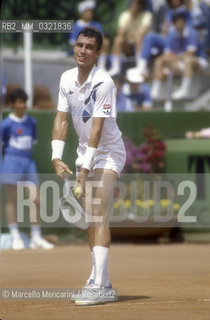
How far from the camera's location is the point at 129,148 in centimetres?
1234

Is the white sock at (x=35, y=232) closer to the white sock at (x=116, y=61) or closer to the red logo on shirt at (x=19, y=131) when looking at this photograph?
the red logo on shirt at (x=19, y=131)

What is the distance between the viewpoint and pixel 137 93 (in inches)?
549

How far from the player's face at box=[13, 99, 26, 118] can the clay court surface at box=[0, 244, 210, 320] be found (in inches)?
75.4

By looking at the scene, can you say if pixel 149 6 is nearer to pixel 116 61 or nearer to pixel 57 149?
pixel 116 61

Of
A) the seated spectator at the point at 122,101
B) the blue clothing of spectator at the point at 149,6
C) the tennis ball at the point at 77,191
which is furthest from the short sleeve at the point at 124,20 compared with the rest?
the tennis ball at the point at 77,191

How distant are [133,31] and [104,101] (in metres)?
8.94

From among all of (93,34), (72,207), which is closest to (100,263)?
(72,207)

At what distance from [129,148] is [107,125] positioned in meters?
5.74

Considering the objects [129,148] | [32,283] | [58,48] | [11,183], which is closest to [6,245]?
[11,183]

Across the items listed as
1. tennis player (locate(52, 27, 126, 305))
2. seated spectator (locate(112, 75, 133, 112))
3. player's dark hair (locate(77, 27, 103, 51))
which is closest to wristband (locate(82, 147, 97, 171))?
tennis player (locate(52, 27, 126, 305))

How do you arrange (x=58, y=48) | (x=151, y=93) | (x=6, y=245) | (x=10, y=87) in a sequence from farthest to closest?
(x=58, y=48) < (x=151, y=93) < (x=10, y=87) < (x=6, y=245)

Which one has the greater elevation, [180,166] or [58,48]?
[58,48]

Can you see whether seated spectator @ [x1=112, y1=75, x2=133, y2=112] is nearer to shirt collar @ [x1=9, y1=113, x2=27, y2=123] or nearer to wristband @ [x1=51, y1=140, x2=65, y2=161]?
shirt collar @ [x1=9, y1=113, x2=27, y2=123]

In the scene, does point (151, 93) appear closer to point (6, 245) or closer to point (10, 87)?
point (10, 87)
